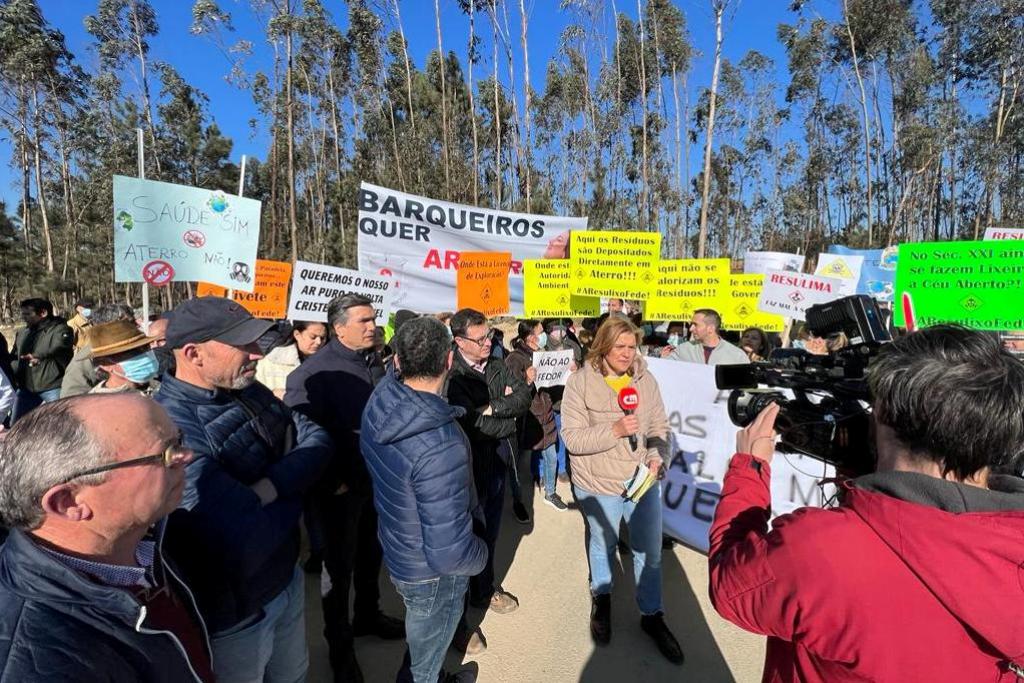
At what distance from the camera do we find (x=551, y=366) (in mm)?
4191

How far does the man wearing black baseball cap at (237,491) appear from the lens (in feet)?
4.41

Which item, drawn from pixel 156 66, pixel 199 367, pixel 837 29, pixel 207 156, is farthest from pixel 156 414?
pixel 207 156

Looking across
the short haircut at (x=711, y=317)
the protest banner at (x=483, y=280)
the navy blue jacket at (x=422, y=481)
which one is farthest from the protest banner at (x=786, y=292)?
the navy blue jacket at (x=422, y=481)

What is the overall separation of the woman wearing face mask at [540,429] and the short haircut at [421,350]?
4.09ft

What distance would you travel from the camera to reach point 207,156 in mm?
30312

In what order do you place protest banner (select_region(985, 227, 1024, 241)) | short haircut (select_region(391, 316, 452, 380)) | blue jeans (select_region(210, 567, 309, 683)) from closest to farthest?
blue jeans (select_region(210, 567, 309, 683)) < short haircut (select_region(391, 316, 452, 380)) < protest banner (select_region(985, 227, 1024, 241))

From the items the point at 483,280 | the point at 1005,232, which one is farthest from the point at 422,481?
the point at 1005,232

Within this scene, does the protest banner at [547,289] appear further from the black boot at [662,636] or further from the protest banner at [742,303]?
the black boot at [662,636]

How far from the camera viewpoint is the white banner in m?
3.16

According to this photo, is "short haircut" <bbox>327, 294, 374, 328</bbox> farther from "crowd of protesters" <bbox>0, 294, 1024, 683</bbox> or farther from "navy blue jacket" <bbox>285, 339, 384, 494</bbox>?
"navy blue jacket" <bbox>285, 339, 384, 494</bbox>

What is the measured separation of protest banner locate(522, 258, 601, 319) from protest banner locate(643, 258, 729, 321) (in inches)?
29.4

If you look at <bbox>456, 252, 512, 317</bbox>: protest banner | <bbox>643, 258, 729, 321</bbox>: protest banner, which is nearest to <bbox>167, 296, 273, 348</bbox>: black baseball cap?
<bbox>456, 252, 512, 317</bbox>: protest banner

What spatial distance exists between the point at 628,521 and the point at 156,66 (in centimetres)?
3057

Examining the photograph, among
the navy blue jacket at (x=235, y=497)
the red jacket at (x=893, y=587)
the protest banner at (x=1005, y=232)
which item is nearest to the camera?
the red jacket at (x=893, y=587)
